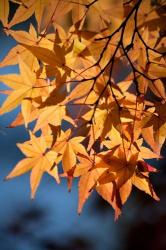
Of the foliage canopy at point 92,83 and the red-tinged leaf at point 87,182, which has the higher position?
the foliage canopy at point 92,83

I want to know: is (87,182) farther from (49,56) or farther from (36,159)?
(49,56)

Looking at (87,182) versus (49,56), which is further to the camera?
(87,182)

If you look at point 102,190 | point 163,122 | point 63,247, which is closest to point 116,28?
point 163,122

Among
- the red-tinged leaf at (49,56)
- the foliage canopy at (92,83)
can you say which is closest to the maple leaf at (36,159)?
the foliage canopy at (92,83)

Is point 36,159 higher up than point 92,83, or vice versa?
point 92,83

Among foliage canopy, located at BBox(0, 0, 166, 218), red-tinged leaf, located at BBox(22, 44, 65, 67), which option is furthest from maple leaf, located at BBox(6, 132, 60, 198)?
red-tinged leaf, located at BBox(22, 44, 65, 67)

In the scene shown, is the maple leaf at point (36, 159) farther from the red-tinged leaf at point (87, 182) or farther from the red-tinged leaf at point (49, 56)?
the red-tinged leaf at point (49, 56)

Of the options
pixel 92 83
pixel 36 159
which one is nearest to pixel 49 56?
pixel 92 83

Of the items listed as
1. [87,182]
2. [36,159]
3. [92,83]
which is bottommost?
[87,182]
